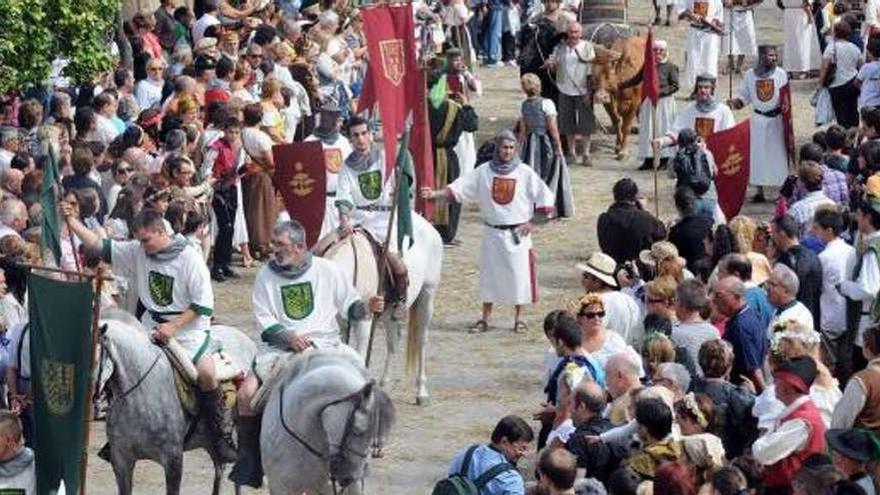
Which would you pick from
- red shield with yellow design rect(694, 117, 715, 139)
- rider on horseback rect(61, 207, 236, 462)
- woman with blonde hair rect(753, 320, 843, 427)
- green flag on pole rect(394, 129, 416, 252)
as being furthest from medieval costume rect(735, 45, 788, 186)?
woman with blonde hair rect(753, 320, 843, 427)

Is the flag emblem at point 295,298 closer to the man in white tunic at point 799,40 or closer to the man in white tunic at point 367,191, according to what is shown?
the man in white tunic at point 367,191

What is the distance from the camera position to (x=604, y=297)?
1773 cm

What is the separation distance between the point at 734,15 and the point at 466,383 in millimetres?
14324

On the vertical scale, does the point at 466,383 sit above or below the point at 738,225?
below

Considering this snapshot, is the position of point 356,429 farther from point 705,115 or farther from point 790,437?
point 705,115

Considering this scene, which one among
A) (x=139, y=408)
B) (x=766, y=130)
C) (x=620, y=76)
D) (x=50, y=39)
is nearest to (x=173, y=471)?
(x=139, y=408)

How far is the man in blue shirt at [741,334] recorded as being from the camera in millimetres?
Answer: 16828

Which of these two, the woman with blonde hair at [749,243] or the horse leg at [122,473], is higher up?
the woman with blonde hair at [749,243]

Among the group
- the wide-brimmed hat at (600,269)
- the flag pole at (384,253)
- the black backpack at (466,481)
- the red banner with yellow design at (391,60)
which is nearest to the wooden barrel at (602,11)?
the flag pole at (384,253)

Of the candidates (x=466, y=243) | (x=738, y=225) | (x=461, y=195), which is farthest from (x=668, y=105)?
(x=738, y=225)

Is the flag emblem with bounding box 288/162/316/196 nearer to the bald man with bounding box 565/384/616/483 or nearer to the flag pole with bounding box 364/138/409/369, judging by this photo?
the flag pole with bounding box 364/138/409/369

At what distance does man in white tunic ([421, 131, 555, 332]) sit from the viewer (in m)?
22.1

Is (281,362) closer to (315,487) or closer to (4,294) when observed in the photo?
(315,487)

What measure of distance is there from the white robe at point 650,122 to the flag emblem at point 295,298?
12.0 meters
